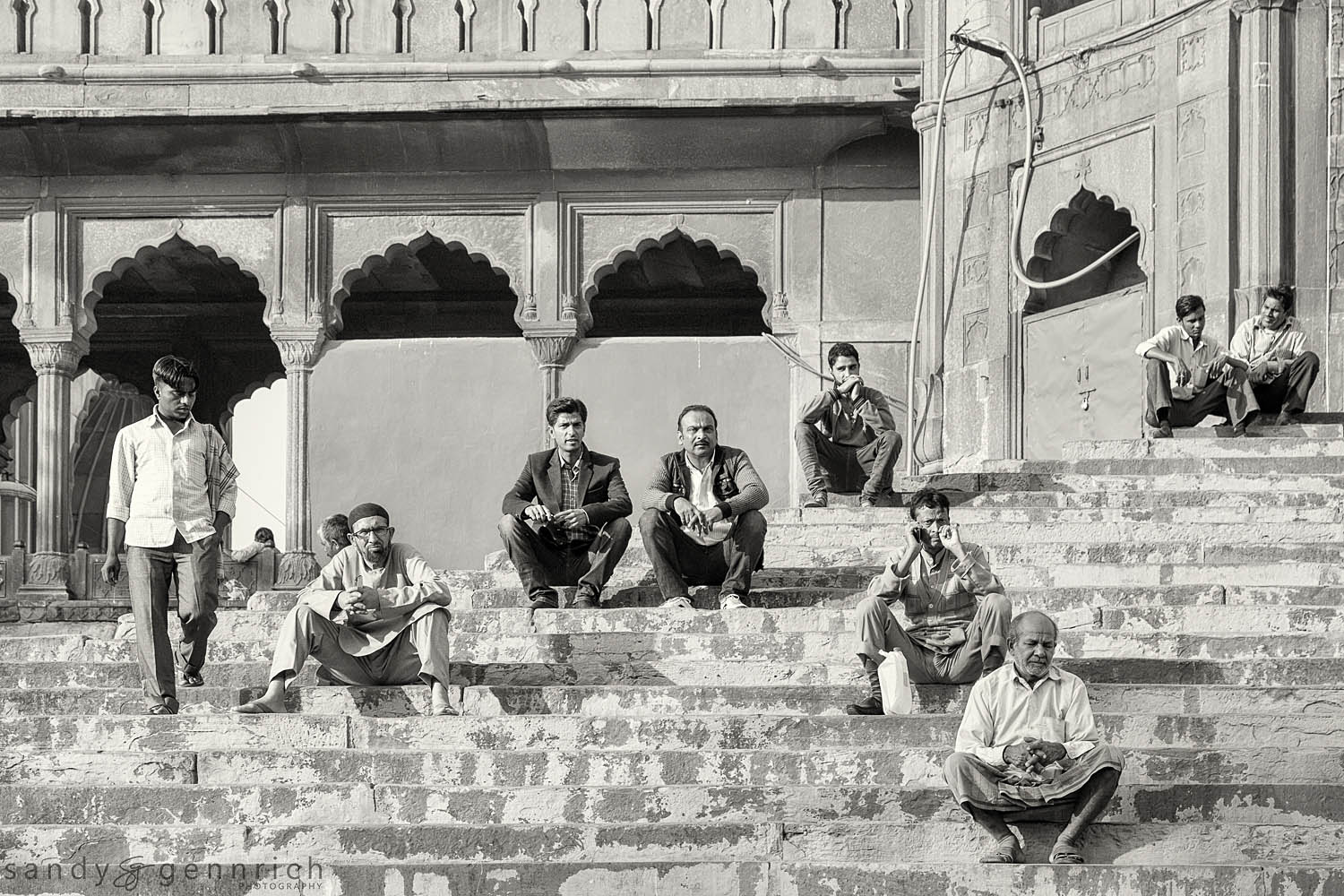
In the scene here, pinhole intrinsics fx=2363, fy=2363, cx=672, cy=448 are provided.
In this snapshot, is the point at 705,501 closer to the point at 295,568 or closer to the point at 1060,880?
the point at 1060,880

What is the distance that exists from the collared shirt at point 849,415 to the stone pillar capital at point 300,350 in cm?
617

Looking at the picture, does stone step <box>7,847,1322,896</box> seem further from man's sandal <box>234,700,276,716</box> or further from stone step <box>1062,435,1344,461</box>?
stone step <box>1062,435,1344,461</box>

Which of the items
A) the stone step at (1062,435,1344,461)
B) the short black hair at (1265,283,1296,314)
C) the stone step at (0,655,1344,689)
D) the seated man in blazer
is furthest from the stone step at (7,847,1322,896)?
the short black hair at (1265,283,1296,314)

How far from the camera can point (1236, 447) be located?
42.9 ft

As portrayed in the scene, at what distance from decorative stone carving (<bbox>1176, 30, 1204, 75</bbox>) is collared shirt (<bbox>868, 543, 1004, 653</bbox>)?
8072 millimetres

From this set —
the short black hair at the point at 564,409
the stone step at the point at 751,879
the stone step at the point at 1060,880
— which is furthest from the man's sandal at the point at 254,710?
the stone step at the point at 1060,880

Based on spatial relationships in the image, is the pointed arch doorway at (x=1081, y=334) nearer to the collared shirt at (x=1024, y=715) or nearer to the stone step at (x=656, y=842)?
the collared shirt at (x=1024, y=715)

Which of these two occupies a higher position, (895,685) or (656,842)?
(895,685)

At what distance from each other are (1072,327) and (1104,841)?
1009 cm

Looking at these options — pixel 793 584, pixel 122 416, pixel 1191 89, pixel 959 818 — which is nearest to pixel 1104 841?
pixel 959 818

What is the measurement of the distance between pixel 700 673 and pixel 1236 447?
4.53 meters

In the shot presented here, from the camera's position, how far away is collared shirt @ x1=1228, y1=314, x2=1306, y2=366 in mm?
13609

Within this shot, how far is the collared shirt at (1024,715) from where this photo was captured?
24.9 ft

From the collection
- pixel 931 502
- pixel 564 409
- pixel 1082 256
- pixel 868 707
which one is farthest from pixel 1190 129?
pixel 868 707
